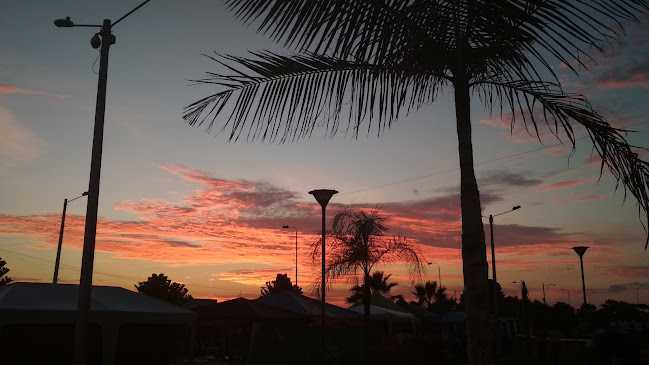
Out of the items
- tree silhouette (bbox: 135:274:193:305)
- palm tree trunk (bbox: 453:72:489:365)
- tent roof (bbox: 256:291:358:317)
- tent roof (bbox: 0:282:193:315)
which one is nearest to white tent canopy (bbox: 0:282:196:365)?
tent roof (bbox: 0:282:193:315)

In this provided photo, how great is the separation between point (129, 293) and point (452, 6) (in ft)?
50.9

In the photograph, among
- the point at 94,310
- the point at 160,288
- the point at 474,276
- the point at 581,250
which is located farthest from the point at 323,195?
the point at 160,288

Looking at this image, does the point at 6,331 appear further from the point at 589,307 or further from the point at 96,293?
the point at 589,307

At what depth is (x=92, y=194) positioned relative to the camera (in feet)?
33.6

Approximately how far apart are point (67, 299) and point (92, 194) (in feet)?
20.1

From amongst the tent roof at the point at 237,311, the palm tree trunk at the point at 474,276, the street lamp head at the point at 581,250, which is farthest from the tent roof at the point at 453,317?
the palm tree trunk at the point at 474,276

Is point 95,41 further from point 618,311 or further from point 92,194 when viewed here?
point 618,311

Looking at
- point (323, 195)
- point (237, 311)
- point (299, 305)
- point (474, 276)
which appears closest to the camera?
point (474, 276)

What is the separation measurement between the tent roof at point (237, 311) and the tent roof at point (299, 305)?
9.74ft

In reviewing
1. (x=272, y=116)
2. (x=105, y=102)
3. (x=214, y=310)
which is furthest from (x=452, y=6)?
(x=214, y=310)

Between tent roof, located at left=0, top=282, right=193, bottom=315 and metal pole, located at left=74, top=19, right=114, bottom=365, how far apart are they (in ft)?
15.3

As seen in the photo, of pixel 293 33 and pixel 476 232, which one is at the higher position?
pixel 293 33

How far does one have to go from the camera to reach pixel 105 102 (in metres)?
11.0

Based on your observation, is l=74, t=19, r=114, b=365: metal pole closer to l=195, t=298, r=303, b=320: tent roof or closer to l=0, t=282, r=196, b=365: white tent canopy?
l=0, t=282, r=196, b=365: white tent canopy
